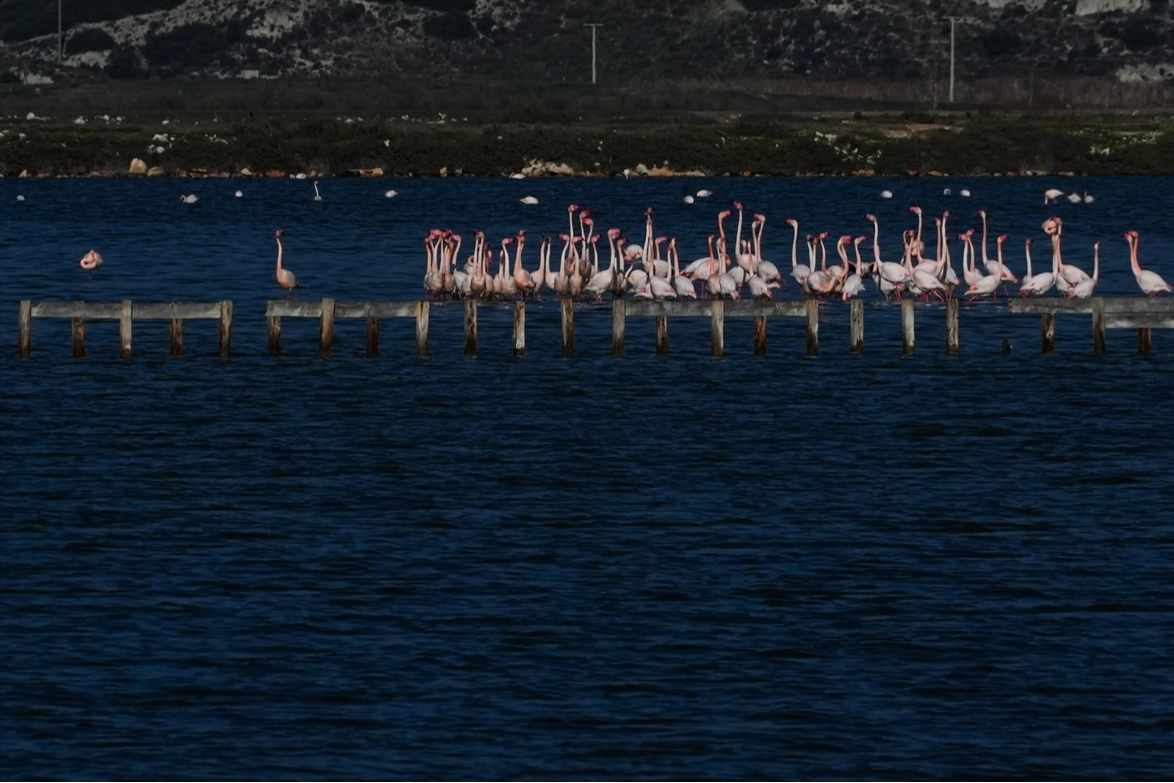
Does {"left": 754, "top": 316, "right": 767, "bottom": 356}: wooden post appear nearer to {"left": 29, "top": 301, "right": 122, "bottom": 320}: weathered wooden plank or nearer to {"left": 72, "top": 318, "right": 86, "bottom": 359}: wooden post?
{"left": 29, "top": 301, "right": 122, "bottom": 320}: weathered wooden plank

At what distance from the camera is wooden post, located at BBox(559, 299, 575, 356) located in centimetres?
4078

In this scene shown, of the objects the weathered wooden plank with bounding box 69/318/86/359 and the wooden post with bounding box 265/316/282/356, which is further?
the weathered wooden plank with bounding box 69/318/86/359

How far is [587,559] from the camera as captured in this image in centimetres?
2514

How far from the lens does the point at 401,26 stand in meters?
190

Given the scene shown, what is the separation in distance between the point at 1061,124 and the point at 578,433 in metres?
90.2

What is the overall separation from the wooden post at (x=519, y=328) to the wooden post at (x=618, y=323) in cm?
159

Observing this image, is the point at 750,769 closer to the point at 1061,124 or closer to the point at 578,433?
the point at 578,433

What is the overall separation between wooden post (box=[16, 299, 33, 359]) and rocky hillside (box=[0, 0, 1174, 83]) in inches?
5268

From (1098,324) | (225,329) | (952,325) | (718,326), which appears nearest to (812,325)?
(718,326)

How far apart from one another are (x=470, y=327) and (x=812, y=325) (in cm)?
592

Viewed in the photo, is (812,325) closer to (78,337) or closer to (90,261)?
(78,337)

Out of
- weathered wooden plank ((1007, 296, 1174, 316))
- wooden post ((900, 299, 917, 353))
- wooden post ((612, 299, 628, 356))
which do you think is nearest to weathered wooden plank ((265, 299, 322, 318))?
wooden post ((612, 299, 628, 356))

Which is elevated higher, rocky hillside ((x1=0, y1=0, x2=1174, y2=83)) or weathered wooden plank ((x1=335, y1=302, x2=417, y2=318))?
rocky hillside ((x1=0, y1=0, x2=1174, y2=83))

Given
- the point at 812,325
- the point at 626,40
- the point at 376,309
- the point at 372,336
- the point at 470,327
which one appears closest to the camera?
the point at 376,309
